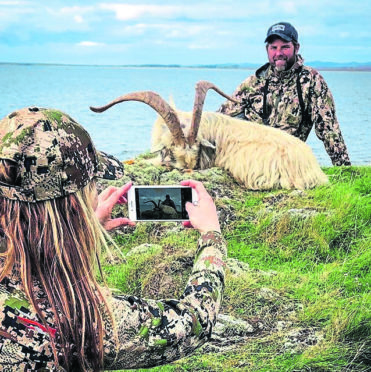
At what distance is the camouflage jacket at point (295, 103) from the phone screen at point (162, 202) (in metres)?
4.50

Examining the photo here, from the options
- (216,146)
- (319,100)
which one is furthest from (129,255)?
(319,100)

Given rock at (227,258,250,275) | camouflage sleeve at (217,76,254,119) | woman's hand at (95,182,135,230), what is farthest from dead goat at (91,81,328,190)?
woman's hand at (95,182,135,230)

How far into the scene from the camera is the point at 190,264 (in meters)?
4.39

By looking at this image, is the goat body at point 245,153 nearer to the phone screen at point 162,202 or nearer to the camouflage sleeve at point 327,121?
the camouflage sleeve at point 327,121

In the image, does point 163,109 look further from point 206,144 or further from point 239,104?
point 239,104

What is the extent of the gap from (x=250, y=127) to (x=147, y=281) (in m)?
2.96

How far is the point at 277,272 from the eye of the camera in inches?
174

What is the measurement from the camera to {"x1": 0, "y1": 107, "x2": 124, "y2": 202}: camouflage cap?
6.57 ft

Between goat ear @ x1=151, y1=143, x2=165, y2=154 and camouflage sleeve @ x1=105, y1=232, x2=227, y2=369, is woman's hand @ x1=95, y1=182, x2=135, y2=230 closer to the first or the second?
camouflage sleeve @ x1=105, y1=232, x2=227, y2=369

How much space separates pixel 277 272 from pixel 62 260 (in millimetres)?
2528

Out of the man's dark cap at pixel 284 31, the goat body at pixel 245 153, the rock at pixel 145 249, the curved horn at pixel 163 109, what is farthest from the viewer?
the man's dark cap at pixel 284 31

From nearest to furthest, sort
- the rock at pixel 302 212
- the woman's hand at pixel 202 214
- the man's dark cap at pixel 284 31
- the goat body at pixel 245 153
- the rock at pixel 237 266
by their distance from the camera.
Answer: the woman's hand at pixel 202 214
the rock at pixel 237 266
the rock at pixel 302 212
the goat body at pixel 245 153
the man's dark cap at pixel 284 31

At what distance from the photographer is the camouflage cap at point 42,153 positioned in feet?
6.57

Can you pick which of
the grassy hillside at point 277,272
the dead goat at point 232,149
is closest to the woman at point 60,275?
the grassy hillside at point 277,272
